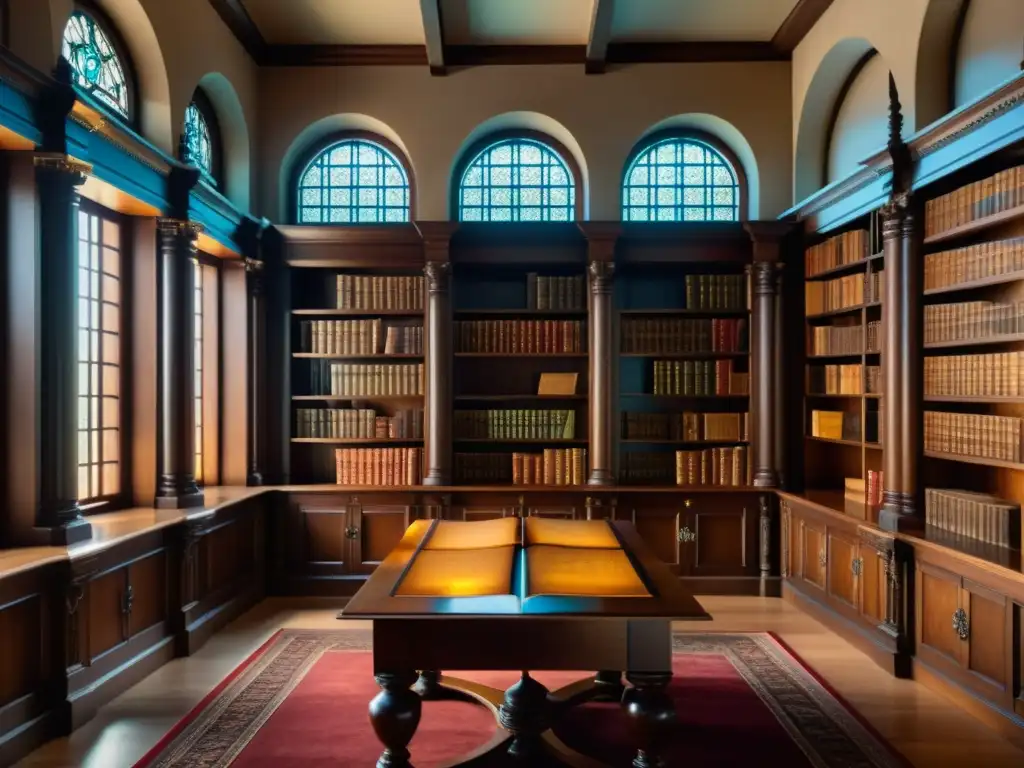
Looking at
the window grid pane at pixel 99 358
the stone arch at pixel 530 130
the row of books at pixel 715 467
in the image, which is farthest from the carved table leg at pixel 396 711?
the stone arch at pixel 530 130

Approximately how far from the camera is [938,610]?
14.1 feet

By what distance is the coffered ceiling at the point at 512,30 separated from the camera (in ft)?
19.5

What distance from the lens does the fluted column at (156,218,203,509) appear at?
16.7ft

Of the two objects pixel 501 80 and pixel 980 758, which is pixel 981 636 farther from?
pixel 501 80

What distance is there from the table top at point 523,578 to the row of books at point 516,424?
2655 millimetres

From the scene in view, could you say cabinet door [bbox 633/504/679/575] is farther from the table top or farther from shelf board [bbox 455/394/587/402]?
the table top

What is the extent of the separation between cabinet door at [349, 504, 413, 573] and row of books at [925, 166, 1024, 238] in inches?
157

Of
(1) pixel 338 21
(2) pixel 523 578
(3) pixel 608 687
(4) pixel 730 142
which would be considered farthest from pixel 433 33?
(3) pixel 608 687

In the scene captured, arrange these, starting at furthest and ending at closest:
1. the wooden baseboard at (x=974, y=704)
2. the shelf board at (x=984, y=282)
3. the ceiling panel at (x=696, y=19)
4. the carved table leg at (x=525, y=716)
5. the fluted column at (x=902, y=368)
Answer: the ceiling panel at (x=696, y=19), the fluted column at (x=902, y=368), the shelf board at (x=984, y=282), the wooden baseboard at (x=974, y=704), the carved table leg at (x=525, y=716)

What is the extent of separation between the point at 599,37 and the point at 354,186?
88.7 inches

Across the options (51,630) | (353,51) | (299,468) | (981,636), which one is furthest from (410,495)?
(981,636)

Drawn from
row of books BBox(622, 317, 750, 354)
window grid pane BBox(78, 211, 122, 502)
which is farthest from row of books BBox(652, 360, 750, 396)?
window grid pane BBox(78, 211, 122, 502)

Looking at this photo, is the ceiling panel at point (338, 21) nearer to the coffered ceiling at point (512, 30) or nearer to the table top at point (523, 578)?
the coffered ceiling at point (512, 30)

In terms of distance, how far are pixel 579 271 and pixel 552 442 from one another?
1.39 meters
